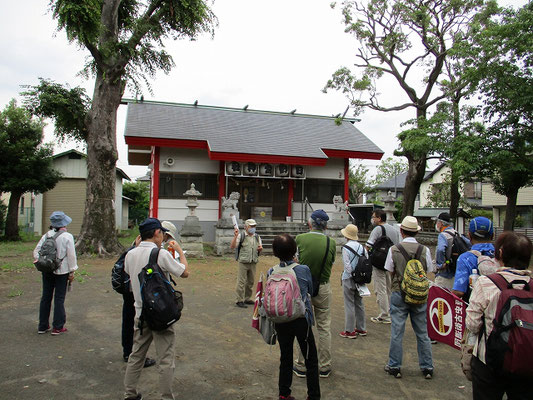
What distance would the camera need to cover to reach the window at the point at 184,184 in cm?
1741

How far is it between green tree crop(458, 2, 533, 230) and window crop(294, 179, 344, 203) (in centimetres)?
671

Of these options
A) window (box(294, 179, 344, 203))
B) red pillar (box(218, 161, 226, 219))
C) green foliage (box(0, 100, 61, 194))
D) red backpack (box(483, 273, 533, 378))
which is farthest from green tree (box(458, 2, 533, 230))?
green foliage (box(0, 100, 61, 194))

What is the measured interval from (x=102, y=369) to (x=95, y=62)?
1143 cm

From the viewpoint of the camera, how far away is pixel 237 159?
16.4 m

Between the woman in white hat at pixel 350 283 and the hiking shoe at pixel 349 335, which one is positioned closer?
the woman in white hat at pixel 350 283

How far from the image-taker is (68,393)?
371 cm

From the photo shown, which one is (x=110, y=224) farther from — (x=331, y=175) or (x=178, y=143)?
(x=331, y=175)

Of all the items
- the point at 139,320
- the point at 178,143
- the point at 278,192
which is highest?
the point at 178,143

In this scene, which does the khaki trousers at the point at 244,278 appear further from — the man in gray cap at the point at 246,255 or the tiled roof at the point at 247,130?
the tiled roof at the point at 247,130

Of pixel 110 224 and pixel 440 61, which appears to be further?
pixel 440 61

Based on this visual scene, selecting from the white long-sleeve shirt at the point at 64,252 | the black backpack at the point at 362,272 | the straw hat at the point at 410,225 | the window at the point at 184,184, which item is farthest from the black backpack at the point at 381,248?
the window at the point at 184,184

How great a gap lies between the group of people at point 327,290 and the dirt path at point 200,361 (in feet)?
0.80

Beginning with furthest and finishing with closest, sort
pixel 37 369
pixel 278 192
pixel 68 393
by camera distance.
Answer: pixel 278 192 → pixel 37 369 → pixel 68 393

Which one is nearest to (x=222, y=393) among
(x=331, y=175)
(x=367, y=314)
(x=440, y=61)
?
(x=367, y=314)
